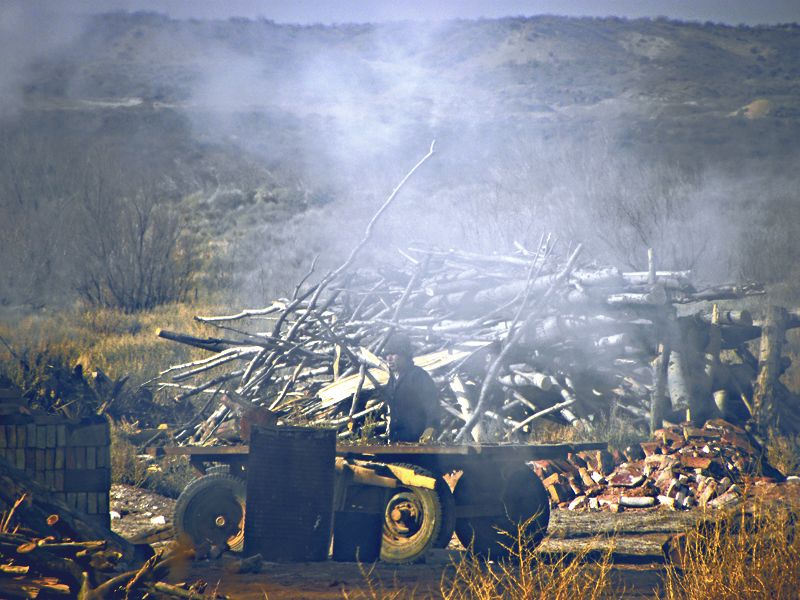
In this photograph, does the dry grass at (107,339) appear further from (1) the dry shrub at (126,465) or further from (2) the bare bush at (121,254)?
(1) the dry shrub at (126,465)

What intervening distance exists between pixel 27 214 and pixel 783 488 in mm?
25169

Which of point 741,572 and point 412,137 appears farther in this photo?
point 412,137

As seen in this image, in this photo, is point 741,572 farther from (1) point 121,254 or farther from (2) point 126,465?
(1) point 121,254

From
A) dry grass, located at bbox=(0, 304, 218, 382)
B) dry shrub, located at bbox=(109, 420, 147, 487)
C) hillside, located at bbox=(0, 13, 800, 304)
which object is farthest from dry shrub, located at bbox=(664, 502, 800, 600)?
hillside, located at bbox=(0, 13, 800, 304)

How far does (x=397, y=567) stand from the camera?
8.82 metres

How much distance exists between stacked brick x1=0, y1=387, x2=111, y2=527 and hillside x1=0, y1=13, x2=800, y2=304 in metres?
19.3

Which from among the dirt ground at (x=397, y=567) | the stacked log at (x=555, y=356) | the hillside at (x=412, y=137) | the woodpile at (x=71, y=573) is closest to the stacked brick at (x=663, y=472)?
the dirt ground at (x=397, y=567)

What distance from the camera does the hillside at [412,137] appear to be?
2992cm

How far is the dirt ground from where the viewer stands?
25.1ft

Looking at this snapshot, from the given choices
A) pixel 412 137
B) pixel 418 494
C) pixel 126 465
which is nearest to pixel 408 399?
pixel 418 494

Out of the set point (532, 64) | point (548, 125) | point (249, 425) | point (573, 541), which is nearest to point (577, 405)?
point (573, 541)

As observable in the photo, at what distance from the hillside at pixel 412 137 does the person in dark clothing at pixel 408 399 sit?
53.0ft

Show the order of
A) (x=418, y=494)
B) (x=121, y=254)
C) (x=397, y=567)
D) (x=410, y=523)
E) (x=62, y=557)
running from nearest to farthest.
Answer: (x=62, y=557) → (x=397, y=567) → (x=418, y=494) → (x=410, y=523) → (x=121, y=254)

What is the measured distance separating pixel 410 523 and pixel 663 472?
532 cm
